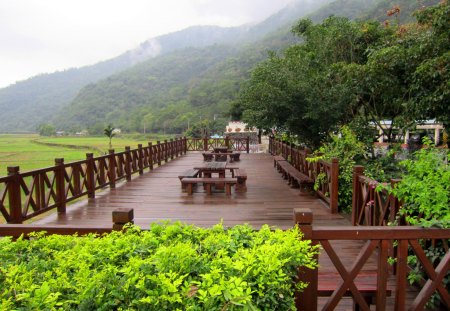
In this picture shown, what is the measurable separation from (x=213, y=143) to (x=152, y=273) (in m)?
19.7

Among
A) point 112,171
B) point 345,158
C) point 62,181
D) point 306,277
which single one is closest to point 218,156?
point 112,171

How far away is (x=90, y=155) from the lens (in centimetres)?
735

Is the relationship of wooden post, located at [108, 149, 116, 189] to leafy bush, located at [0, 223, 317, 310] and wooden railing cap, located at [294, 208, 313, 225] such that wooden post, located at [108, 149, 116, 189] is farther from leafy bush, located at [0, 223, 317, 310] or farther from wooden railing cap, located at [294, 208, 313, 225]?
wooden railing cap, located at [294, 208, 313, 225]

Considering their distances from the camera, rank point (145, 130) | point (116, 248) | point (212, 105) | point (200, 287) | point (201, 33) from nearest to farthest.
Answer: point (200, 287) < point (116, 248) < point (212, 105) < point (145, 130) < point (201, 33)

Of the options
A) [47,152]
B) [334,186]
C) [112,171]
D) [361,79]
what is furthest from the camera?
[47,152]

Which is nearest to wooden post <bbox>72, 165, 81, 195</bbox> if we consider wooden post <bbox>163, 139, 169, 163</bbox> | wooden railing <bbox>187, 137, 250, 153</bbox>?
wooden post <bbox>163, 139, 169, 163</bbox>

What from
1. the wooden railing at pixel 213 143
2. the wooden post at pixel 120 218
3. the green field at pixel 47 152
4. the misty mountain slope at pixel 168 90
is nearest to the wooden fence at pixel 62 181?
the wooden post at pixel 120 218

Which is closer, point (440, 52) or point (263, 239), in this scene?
point (263, 239)

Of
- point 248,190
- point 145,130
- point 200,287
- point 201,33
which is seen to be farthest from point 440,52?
point 201,33

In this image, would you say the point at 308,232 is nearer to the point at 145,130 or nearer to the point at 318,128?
the point at 318,128

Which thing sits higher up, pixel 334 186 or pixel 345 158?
pixel 345 158

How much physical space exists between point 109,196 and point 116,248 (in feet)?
19.2

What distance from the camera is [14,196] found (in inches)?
193

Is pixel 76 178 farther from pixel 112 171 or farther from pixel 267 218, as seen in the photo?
pixel 267 218
